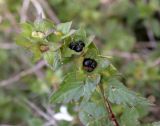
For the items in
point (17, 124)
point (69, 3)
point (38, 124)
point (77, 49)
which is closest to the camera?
point (77, 49)

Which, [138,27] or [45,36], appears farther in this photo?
[138,27]

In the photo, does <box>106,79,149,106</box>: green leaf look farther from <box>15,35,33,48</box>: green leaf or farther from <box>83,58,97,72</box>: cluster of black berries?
<box>15,35,33,48</box>: green leaf

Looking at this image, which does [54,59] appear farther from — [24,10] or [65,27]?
[24,10]

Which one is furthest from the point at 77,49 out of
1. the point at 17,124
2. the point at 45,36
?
the point at 17,124

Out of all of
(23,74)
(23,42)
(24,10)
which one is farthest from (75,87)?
(24,10)

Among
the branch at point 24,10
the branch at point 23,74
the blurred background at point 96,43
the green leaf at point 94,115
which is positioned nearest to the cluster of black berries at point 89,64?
the green leaf at point 94,115

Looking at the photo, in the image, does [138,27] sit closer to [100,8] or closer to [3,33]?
[100,8]

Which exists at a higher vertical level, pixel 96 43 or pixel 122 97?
pixel 96 43
